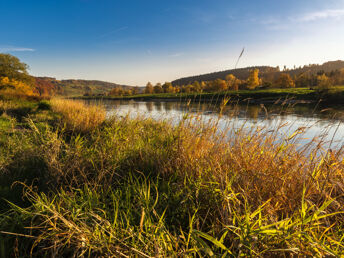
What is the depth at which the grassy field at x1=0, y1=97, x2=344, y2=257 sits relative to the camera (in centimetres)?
108

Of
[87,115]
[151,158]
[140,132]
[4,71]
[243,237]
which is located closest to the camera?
[243,237]

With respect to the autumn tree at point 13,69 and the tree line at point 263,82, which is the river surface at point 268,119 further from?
the autumn tree at point 13,69

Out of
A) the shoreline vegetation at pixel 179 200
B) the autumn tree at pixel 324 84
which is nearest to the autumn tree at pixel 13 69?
the shoreline vegetation at pixel 179 200

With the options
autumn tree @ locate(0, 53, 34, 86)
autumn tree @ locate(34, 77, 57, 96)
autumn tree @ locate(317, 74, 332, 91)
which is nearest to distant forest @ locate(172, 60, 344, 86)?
autumn tree @ locate(317, 74, 332, 91)

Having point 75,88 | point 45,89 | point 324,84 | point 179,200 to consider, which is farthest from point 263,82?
point 75,88

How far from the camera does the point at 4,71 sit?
28.0 m

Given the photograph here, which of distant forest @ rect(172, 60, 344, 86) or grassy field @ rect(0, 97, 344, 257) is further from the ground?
distant forest @ rect(172, 60, 344, 86)

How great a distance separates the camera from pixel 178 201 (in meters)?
1.62

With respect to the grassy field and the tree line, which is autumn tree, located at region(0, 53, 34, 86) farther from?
the grassy field

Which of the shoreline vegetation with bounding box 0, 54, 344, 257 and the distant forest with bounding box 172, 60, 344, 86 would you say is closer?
the shoreline vegetation with bounding box 0, 54, 344, 257

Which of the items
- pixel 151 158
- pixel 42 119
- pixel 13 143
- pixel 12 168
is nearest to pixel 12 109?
pixel 42 119

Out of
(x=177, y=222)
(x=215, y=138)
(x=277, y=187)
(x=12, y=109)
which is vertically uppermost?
(x=12, y=109)

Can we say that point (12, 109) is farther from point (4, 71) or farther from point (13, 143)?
point (4, 71)

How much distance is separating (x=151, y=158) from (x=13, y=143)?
2.98m
